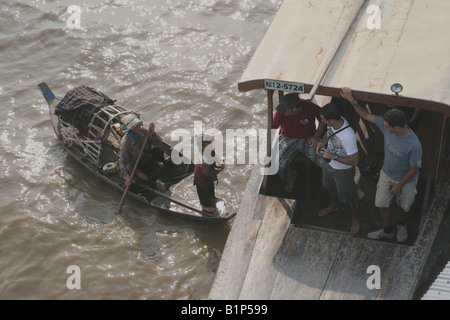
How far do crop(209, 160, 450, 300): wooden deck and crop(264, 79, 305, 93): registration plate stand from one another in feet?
5.58

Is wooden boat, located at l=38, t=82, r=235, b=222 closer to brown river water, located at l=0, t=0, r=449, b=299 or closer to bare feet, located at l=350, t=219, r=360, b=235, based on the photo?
brown river water, located at l=0, t=0, r=449, b=299

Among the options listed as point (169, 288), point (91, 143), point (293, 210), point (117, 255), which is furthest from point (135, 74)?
point (293, 210)

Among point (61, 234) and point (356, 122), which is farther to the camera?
point (61, 234)

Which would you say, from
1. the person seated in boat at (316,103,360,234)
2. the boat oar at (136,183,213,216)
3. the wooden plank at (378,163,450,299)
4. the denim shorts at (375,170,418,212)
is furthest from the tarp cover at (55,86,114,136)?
the wooden plank at (378,163,450,299)

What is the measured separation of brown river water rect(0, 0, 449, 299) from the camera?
879cm

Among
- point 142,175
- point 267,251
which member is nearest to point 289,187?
point 267,251

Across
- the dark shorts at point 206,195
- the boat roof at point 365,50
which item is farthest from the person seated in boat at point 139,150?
the boat roof at point 365,50

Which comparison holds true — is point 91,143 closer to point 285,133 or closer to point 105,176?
point 105,176

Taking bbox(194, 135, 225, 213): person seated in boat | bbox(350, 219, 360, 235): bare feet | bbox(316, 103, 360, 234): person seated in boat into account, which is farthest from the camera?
bbox(194, 135, 225, 213): person seated in boat

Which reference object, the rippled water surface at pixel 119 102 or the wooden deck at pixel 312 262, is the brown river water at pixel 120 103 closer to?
the rippled water surface at pixel 119 102

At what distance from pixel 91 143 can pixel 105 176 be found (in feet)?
2.43
